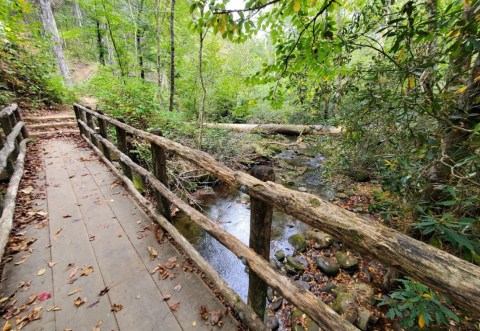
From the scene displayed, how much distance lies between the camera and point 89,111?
17.6 feet

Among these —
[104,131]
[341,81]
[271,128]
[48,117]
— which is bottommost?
[271,128]

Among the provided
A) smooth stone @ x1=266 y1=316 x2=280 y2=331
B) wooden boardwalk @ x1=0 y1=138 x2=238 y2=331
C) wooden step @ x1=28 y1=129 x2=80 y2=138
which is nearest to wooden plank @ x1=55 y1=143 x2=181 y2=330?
wooden boardwalk @ x1=0 y1=138 x2=238 y2=331

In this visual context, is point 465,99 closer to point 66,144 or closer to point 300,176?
point 300,176

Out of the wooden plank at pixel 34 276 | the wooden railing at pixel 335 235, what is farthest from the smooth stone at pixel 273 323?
the wooden plank at pixel 34 276

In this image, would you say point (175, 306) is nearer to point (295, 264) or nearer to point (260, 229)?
point (260, 229)

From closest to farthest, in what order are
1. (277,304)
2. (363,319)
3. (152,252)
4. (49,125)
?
(152,252) < (363,319) < (277,304) < (49,125)

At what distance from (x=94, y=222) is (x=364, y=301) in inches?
159

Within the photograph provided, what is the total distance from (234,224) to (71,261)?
335cm

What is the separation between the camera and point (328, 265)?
153 inches

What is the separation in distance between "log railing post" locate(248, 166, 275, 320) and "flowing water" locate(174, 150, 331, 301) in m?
1.94

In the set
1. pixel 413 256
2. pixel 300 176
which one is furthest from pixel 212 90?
pixel 413 256

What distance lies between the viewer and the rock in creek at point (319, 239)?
4.42 metres

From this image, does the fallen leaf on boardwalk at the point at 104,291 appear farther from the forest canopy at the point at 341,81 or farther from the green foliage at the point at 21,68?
the green foliage at the point at 21,68

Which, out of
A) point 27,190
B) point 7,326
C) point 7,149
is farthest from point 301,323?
point 7,149
